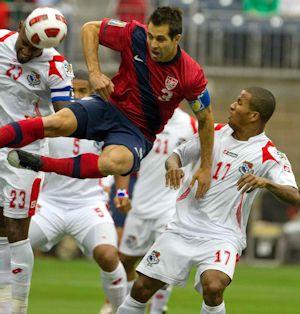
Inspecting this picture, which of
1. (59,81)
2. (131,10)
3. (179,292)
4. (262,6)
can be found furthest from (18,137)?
(262,6)

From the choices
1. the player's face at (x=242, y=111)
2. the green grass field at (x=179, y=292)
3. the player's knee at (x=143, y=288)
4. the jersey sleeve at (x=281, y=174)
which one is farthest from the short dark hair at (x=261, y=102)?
the green grass field at (x=179, y=292)

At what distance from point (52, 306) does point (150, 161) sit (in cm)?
222

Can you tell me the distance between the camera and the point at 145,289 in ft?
33.4

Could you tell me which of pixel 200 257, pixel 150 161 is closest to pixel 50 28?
pixel 200 257

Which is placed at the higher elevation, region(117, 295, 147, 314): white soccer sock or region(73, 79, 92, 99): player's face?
region(73, 79, 92, 99): player's face

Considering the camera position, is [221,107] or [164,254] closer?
[164,254]

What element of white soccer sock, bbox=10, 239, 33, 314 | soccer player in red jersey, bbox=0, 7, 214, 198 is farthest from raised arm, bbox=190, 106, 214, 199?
white soccer sock, bbox=10, 239, 33, 314

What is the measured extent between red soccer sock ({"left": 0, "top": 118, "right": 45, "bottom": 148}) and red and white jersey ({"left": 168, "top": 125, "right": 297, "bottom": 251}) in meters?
1.40

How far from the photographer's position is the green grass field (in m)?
14.8

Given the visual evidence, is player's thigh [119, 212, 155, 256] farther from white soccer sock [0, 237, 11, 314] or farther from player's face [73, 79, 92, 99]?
white soccer sock [0, 237, 11, 314]

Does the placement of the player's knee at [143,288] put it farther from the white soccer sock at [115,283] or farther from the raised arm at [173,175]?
the white soccer sock at [115,283]

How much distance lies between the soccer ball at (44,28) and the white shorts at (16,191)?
1.23m

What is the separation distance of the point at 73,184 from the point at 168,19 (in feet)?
11.0

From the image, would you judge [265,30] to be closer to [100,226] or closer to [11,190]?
[100,226]
